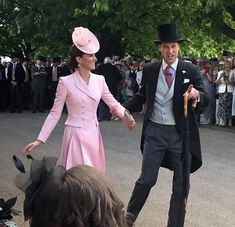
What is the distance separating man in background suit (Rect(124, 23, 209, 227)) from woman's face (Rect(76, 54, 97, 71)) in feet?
1.52

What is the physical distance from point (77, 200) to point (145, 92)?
11.0 ft

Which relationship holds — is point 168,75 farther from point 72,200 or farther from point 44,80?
point 44,80

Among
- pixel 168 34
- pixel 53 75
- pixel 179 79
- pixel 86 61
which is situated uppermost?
pixel 168 34

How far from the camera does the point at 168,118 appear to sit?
16.0 feet

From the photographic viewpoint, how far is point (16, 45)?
101 feet

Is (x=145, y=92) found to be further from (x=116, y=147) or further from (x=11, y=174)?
(x=116, y=147)

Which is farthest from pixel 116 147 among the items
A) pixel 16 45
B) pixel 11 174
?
pixel 16 45

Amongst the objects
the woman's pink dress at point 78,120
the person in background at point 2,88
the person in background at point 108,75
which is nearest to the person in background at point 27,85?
the person in background at point 2,88

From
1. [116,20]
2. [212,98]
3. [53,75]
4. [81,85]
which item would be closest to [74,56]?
[81,85]

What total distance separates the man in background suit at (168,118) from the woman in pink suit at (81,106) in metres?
0.34

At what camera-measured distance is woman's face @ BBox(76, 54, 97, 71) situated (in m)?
4.97

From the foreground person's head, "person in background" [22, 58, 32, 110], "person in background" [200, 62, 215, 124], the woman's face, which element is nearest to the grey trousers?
the woman's face

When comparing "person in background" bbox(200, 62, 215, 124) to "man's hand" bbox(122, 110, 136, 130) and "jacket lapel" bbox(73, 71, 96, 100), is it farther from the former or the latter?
"jacket lapel" bbox(73, 71, 96, 100)

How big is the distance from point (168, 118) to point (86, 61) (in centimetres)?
87
